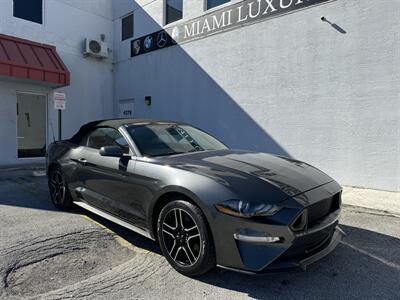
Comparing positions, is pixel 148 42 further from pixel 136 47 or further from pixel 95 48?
pixel 95 48

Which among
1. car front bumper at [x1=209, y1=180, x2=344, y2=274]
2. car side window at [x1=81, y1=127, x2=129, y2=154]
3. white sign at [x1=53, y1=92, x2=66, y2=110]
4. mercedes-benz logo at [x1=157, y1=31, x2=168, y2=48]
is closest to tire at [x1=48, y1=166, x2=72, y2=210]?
car side window at [x1=81, y1=127, x2=129, y2=154]

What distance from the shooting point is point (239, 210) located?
9.54ft

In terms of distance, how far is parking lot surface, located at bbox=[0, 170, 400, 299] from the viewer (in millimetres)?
3006

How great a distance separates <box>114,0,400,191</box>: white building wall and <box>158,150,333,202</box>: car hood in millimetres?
4266

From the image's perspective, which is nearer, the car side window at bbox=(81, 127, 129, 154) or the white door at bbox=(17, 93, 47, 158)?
the car side window at bbox=(81, 127, 129, 154)

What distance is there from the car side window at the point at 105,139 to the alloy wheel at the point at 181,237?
1134 millimetres

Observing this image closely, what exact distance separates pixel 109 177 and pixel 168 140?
2.75 feet

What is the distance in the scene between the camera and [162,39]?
12.3 metres

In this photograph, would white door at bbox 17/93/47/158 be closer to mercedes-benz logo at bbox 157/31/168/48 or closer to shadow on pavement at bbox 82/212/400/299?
mercedes-benz logo at bbox 157/31/168/48

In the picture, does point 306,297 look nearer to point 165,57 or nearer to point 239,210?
point 239,210

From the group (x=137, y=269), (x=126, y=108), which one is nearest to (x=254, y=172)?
(x=137, y=269)

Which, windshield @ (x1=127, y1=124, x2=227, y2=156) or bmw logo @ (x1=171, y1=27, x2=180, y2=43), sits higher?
bmw logo @ (x1=171, y1=27, x2=180, y2=43)

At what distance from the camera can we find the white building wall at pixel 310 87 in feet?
23.6

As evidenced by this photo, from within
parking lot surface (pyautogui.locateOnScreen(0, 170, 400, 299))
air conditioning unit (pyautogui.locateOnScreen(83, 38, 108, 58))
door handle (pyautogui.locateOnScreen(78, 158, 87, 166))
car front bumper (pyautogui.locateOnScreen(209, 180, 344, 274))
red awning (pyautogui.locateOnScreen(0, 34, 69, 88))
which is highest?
air conditioning unit (pyautogui.locateOnScreen(83, 38, 108, 58))
